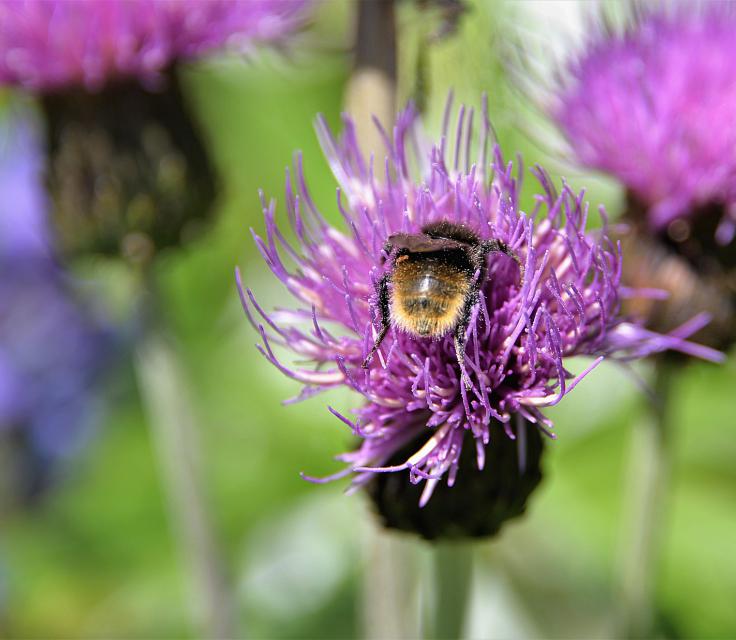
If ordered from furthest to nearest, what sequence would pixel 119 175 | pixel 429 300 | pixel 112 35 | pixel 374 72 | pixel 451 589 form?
pixel 119 175 → pixel 112 35 → pixel 374 72 → pixel 451 589 → pixel 429 300

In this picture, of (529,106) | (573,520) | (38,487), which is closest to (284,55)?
(529,106)

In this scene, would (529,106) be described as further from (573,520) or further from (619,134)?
(573,520)

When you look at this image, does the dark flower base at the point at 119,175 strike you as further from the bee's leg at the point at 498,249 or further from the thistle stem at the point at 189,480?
the bee's leg at the point at 498,249

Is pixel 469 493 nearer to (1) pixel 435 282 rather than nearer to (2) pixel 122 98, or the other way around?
(1) pixel 435 282

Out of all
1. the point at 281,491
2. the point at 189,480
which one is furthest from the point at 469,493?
the point at 281,491

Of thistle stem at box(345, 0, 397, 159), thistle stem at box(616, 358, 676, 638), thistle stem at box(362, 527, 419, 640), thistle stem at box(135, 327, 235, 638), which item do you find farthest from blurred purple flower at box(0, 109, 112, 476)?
thistle stem at box(345, 0, 397, 159)

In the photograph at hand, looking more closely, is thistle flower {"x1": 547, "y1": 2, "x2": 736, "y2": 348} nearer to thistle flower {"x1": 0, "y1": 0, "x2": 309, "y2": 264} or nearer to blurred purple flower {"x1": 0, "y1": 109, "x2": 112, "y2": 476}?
thistle flower {"x1": 0, "y1": 0, "x2": 309, "y2": 264}
